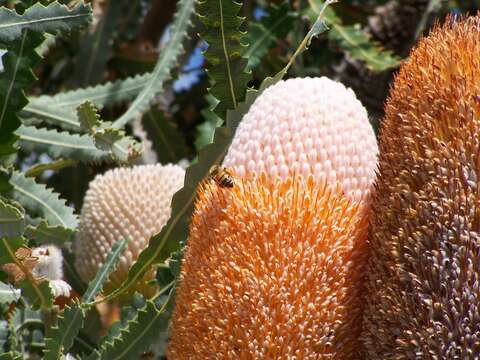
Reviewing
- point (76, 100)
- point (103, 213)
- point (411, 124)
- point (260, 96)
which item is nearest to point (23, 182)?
point (103, 213)

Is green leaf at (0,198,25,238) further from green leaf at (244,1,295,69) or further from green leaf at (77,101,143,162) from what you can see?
green leaf at (244,1,295,69)

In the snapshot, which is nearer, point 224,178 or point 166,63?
point 224,178

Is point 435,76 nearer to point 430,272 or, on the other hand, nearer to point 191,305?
point 430,272

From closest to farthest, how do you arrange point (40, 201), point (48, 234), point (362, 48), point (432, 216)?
point (432, 216) < point (48, 234) < point (40, 201) < point (362, 48)

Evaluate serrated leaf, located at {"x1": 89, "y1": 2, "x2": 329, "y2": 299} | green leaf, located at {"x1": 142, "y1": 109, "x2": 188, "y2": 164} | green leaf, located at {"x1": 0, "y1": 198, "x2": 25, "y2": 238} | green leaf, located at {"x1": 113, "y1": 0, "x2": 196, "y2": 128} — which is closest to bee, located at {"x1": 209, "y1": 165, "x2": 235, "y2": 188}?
serrated leaf, located at {"x1": 89, "y1": 2, "x2": 329, "y2": 299}

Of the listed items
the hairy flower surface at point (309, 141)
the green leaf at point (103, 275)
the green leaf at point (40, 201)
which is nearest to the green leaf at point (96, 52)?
the green leaf at point (40, 201)

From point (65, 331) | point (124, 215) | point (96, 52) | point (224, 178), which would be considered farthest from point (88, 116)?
point (96, 52)

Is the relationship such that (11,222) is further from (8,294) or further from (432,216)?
(432,216)
